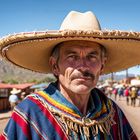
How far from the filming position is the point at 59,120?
2.84 metres

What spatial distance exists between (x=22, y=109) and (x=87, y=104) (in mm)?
622

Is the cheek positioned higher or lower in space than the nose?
lower

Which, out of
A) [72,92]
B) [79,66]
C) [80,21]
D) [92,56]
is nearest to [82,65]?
[79,66]

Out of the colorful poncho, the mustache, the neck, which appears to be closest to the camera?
the colorful poncho

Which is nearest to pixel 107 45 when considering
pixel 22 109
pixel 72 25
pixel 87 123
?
pixel 72 25

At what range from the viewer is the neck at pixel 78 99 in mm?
2988

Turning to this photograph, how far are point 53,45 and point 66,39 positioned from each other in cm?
26

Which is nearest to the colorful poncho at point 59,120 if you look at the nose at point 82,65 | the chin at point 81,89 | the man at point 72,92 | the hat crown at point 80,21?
the man at point 72,92

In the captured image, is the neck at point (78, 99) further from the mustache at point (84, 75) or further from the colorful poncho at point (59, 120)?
the mustache at point (84, 75)

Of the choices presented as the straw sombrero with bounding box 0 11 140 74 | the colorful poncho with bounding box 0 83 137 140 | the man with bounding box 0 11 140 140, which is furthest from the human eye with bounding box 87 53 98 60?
the colorful poncho with bounding box 0 83 137 140

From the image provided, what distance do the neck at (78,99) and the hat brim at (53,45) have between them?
411 millimetres

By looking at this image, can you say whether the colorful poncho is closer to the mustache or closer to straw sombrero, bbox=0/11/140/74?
the mustache

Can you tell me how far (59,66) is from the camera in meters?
3.03

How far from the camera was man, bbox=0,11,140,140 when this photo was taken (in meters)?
2.75
